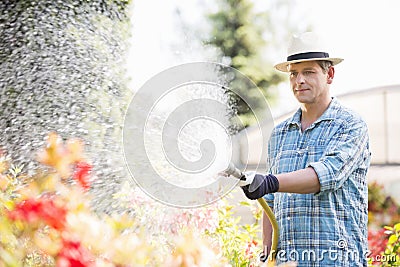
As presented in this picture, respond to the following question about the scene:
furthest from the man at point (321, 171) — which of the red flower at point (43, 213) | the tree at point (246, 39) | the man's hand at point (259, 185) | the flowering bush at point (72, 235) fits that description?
the tree at point (246, 39)

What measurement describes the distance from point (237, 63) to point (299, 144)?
13275 mm

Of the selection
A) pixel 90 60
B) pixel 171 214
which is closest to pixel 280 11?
pixel 90 60

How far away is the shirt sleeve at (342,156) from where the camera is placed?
6.41 ft

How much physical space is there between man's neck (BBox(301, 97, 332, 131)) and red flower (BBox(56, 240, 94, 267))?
1433mm

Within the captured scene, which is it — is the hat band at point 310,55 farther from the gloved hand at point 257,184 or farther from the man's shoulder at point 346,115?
the gloved hand at point 257,184

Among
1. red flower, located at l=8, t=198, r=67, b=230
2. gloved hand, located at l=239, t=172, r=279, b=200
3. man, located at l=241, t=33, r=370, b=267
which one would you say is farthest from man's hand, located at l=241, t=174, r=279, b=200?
red flower, located at l=8, t=198, r=67, b=230

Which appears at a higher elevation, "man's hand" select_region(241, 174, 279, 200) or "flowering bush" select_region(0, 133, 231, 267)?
"man's hand" select_region(241, 174, 279, 200)

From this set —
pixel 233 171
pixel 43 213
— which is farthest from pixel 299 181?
pixel 43 213

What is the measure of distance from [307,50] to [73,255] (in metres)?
1.49

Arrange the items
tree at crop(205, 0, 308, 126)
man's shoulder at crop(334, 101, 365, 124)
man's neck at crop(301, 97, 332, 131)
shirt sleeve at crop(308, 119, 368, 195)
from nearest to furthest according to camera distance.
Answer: shirt sleeve at crop(308, 119, 368, 195), man's shoulder at crop(334, 101, 365, 124), man's neck at crop(301, 97, 332, 131), tree at crop(205, 0, 308, 126)

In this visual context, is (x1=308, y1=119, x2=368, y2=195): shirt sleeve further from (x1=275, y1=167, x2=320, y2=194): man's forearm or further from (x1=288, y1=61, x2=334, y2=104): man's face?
(x1=288, y1=61, x2=334, y2=104): man's face

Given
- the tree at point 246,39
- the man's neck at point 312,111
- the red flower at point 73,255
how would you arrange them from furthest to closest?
the tree at point 246,39
the man's neck at point 312,111
the red flower at point 73,255

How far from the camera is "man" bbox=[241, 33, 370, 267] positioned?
79.4 inches

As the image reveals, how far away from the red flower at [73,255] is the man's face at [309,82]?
53.9 inches
